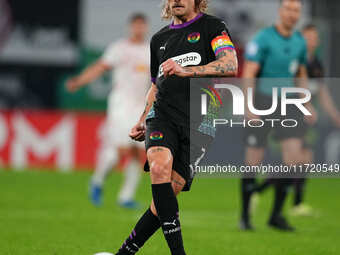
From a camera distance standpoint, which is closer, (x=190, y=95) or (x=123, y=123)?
(x=190, y=95)

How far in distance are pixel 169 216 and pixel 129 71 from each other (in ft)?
19.8

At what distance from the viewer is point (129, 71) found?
37.9ft

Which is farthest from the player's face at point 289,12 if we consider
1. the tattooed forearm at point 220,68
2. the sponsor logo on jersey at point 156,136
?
the sponsor logo on jersey at point 156,136

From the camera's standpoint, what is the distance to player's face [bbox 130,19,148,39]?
36.8 feet

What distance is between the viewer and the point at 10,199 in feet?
37.8

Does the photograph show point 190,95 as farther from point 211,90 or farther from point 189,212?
point 189,212

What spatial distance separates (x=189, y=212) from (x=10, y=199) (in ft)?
8.35

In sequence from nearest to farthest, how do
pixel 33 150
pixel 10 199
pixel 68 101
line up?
1. pixel 10 199
2. pixel 33 150
3. pixel 68 101

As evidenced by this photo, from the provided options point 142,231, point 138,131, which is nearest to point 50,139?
point 138,131

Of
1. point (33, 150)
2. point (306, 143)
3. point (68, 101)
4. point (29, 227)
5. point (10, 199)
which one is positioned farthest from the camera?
point (68, 101)

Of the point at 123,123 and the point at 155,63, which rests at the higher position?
the point at 155,63

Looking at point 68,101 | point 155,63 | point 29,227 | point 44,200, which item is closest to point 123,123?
point 44,200

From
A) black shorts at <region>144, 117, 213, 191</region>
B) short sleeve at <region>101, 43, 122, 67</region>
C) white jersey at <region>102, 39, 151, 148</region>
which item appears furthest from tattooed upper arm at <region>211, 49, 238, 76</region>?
short sleeve at <region>101, 43, 122, 67</region>

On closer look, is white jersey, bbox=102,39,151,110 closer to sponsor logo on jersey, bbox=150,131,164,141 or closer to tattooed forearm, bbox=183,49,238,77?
sponsor logo on jersey, bbox=150,131,164,141
